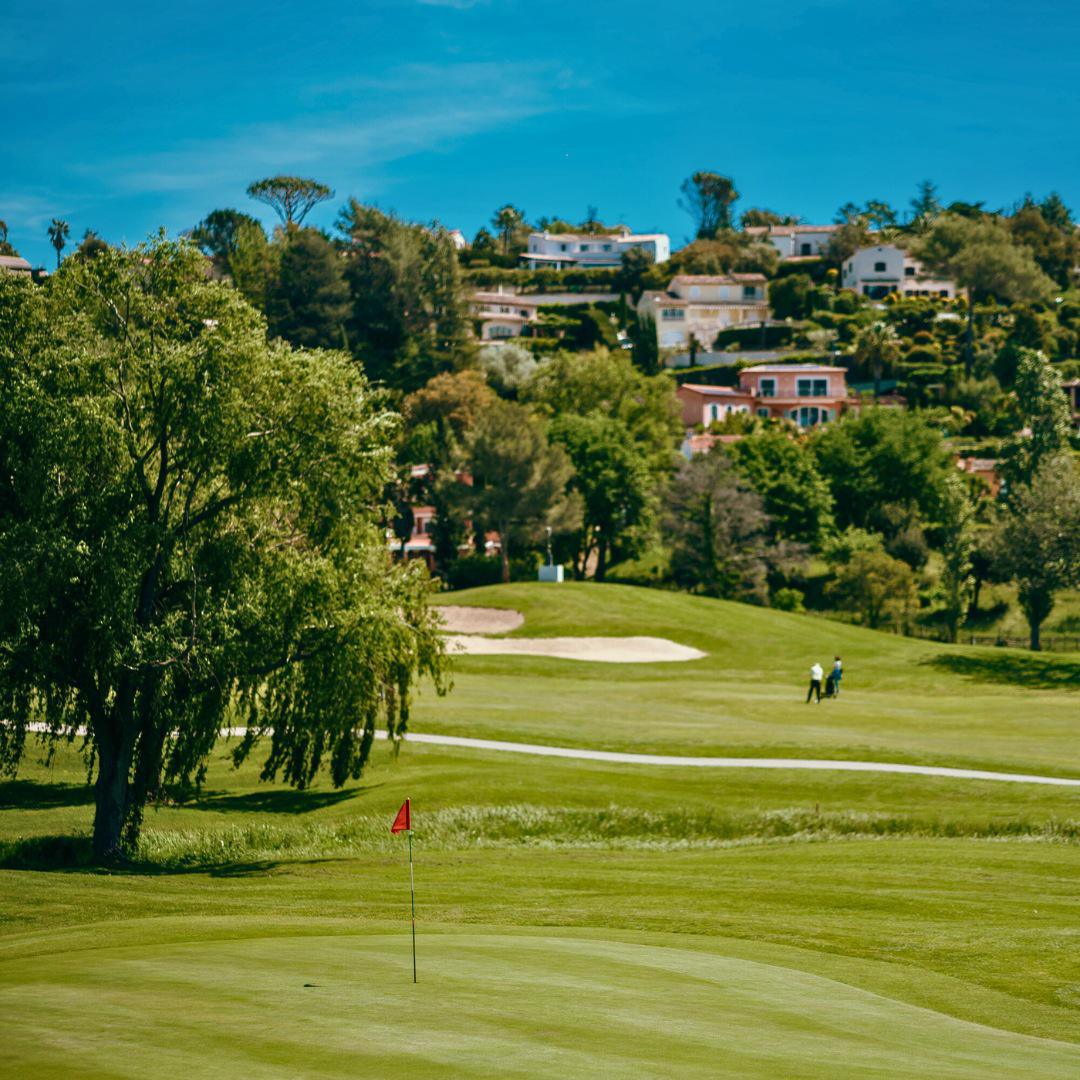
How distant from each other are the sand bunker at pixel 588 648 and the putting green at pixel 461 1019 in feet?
156

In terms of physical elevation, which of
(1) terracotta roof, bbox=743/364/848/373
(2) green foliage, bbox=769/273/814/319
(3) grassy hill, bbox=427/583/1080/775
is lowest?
(3) grassy hill, bbox=427/583/1080/775

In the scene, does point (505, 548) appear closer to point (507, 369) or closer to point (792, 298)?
point (507, 369)

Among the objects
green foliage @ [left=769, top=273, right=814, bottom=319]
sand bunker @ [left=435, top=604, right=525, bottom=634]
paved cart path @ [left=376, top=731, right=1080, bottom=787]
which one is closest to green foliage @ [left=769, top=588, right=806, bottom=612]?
sand bunker @ [left=435, top=604, right=525, bottom=634]

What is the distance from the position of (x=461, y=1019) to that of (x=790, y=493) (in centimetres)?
8579

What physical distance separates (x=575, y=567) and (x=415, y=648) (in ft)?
210

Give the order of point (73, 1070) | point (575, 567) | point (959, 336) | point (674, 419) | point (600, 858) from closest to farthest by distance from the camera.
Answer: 1. point (73, 1070)
2. point (600, 858)
3. point (575, 567)
4. point (674, 419)
5. point (959, 336)

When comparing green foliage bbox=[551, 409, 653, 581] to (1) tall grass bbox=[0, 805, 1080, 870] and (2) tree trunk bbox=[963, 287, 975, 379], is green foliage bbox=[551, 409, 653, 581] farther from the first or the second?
(1) tall grass bbox=[0, 805, 1080, 870]

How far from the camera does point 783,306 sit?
592 ft

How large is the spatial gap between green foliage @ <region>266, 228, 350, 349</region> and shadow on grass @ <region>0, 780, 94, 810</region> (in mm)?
106108

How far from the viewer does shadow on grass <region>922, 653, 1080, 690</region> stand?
199ft

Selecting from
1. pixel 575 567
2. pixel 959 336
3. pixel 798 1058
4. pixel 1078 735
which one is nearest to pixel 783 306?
pixel 959 336

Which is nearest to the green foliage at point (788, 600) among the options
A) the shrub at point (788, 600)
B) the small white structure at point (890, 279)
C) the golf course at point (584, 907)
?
the shrub at point (788, 600)

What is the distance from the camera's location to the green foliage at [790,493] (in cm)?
9675

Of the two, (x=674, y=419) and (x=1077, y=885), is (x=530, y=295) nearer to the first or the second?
(x=674, y=419)
